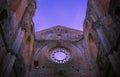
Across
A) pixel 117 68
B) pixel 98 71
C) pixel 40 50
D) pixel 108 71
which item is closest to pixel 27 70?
pixel 40 50

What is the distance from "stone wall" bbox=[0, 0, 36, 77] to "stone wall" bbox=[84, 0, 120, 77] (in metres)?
4.98

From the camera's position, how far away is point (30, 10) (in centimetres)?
1456

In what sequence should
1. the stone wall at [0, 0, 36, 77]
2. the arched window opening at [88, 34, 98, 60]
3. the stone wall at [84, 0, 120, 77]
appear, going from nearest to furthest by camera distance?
the stone wall at [0, 0, 36, 77]
the stone wall at [84, 0, 120, 77]
the arched window opening at [88, 34, 98, 60]

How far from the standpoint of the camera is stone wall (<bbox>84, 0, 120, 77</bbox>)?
9648mm

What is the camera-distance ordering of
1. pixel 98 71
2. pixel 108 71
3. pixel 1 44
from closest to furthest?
1. pixel 1 44
2. pixel 108 71
3. pixel 98 71

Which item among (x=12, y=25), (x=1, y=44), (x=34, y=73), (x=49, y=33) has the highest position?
(x=49, y=33)

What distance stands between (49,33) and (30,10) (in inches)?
172

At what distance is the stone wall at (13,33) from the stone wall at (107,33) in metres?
4.98

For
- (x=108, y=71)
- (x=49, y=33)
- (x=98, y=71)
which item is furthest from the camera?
(x=49, y=33)

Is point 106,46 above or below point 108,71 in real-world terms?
above

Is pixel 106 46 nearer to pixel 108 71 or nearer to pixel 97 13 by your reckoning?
pixel 108 71

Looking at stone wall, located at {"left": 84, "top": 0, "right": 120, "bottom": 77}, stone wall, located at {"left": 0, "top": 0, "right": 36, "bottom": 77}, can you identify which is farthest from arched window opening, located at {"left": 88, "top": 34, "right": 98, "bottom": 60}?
stone wall, located at {"left": 0, "top": 0, "right": 36, "bottom": 77}

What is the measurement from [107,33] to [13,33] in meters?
5.65

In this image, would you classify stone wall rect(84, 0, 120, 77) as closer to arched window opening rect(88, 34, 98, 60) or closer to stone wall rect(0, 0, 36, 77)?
arched window opening rect(88, 34, 98, 60)
